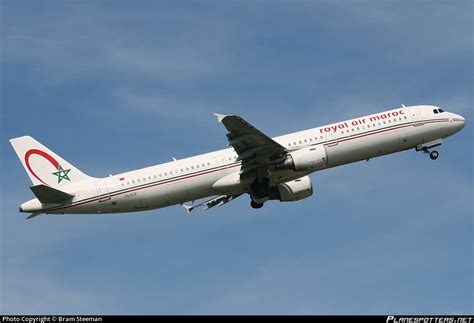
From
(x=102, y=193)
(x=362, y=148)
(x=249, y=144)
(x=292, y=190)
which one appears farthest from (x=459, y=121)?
(x=102, y=193)

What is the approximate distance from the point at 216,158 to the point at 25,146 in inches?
589

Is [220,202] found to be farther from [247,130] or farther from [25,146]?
[25,146]

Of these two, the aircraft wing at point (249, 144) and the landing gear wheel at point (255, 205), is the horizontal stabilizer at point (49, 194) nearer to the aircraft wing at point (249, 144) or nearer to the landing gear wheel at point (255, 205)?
the aircraft wing at point (249, 144)

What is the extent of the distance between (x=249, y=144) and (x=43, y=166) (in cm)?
1613

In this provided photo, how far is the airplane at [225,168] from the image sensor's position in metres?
60.8

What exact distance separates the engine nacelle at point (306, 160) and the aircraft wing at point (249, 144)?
2.84 feet

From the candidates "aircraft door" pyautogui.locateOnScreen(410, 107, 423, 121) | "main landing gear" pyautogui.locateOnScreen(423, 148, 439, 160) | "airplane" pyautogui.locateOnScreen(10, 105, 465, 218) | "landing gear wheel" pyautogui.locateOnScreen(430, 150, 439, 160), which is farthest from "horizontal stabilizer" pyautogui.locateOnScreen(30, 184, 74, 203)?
"landing gear wheel" pyautogui.locateOnScreen(430, 150, 439, 160)

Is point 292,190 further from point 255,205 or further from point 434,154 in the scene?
point 434,154

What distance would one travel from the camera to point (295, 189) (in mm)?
66500

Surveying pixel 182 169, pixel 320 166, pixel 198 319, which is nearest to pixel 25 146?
pixel 182 169

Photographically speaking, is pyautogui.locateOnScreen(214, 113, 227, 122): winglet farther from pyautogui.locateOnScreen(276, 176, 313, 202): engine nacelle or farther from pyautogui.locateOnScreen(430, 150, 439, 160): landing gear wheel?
pyautogui.locateOnScreen(430, 150, 439, 160): landing gear wheel

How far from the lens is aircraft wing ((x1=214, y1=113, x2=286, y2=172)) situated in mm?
59000

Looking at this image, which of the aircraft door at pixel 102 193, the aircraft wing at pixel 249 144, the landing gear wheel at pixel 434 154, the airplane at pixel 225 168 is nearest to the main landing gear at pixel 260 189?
the airplane at pixel 225 168

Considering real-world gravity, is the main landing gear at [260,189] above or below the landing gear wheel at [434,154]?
below
